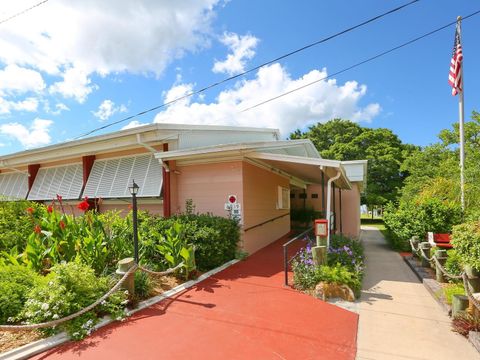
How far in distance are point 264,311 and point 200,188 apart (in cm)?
443

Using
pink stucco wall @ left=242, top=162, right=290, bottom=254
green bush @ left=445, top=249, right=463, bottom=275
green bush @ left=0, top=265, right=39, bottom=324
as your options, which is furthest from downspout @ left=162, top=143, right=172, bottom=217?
green bush @ left=445, top=249, right=463, bottom=275

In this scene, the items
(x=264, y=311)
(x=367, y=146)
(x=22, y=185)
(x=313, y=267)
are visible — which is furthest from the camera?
(x=367, y=146)

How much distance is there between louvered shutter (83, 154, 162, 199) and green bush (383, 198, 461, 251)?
867cm

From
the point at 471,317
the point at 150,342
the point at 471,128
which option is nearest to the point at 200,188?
the point at 150,342

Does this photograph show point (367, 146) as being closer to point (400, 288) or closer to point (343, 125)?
point (343, 125)

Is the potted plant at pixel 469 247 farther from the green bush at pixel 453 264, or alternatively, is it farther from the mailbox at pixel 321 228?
the mailbox at pixel 321 228

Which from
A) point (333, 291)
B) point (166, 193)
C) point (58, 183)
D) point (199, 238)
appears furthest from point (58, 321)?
point (58, 183)

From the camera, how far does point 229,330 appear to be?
420cm

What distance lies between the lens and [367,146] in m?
28.5

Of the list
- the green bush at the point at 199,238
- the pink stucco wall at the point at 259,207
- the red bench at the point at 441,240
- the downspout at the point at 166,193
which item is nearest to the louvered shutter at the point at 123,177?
the downspout at the point at 166,193

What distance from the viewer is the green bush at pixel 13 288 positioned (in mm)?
4098

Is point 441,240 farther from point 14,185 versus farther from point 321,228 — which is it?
point 14,185

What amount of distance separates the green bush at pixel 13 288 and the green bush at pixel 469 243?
693 centimetres

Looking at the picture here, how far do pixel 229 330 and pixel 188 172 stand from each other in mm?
5306
